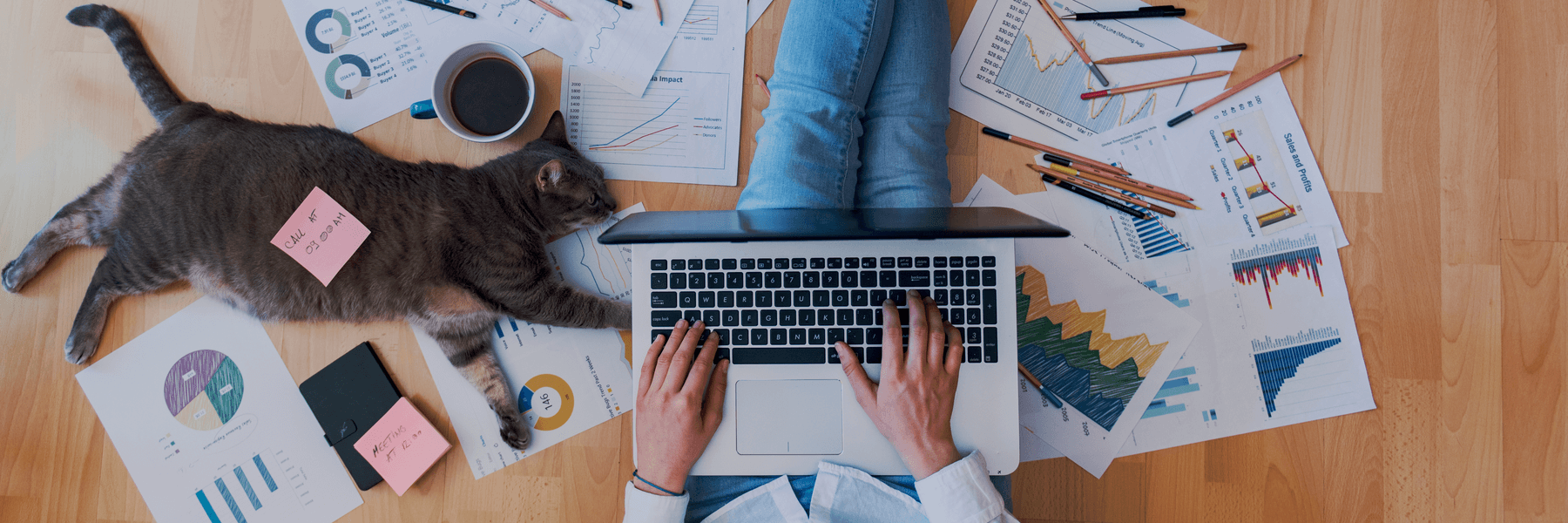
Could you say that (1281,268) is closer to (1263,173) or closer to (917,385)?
(1263,173)

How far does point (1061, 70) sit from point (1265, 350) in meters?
0.51

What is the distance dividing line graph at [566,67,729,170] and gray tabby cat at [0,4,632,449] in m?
0.05

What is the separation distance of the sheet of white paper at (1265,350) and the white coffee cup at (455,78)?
97 cm

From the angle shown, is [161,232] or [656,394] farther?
[161,232]

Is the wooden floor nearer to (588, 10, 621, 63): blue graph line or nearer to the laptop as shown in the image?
(588, 10, 621, 63): blue graph line

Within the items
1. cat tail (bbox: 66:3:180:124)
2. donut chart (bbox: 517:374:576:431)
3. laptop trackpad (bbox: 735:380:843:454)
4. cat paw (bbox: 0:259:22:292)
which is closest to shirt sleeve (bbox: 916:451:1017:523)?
laptop trackpad (bbox: 735:380:843:454)

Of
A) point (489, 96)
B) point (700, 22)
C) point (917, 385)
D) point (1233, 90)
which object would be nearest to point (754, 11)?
point (700, 22)

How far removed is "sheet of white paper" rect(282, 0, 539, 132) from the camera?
104 centimetres

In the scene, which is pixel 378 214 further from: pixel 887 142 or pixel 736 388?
pixel 887 142

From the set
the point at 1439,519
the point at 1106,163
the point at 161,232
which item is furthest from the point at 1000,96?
the point at 161,232

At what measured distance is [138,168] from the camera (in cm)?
98

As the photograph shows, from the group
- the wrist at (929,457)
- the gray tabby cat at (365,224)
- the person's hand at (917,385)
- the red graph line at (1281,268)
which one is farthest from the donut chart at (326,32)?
the red graph line at (1281,268)

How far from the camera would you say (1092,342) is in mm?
1001

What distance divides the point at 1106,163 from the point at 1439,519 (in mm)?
698
